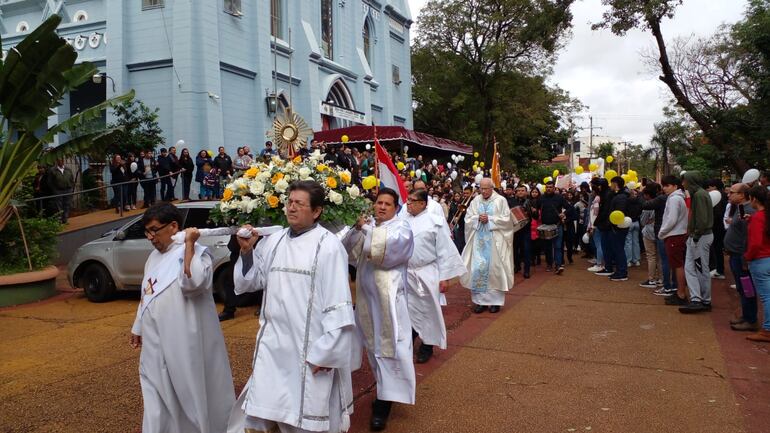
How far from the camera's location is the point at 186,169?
52.5 ft

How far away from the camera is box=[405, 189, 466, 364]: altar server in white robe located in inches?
230

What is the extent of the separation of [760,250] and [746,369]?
4.94ft

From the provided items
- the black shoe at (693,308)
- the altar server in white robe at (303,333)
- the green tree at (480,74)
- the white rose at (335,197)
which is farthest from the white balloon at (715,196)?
the green tree at (480,74)

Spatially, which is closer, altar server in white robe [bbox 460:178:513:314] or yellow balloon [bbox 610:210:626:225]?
altar server in white robe [bbox 460:178:513:314]

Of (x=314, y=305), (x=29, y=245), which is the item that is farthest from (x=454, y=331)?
(x=29, y=245)

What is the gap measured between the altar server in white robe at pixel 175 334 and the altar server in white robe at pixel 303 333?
1.27ft

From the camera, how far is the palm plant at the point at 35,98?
921 cm

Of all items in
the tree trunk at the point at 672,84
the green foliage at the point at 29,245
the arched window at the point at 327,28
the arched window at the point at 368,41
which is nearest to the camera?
the green foliage at the point at 29,245

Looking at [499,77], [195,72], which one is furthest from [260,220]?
[499,77]

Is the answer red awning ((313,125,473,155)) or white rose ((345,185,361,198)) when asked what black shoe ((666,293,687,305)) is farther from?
red awning ((313,125,473,155))

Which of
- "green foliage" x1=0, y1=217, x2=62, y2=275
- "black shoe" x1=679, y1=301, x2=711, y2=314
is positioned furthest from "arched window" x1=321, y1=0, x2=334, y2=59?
"black shoe" x1=679, y1=301, x2=711, y2=314

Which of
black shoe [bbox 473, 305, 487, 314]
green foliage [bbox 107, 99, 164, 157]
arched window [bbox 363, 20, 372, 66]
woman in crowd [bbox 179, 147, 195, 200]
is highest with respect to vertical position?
arched window [bbox 363, 20, 372, 66]

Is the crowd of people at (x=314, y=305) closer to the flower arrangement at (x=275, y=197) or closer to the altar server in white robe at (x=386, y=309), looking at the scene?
the altar server in white robe at (x=386, y=309)

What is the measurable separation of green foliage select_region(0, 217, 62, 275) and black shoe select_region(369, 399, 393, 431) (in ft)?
27.0
